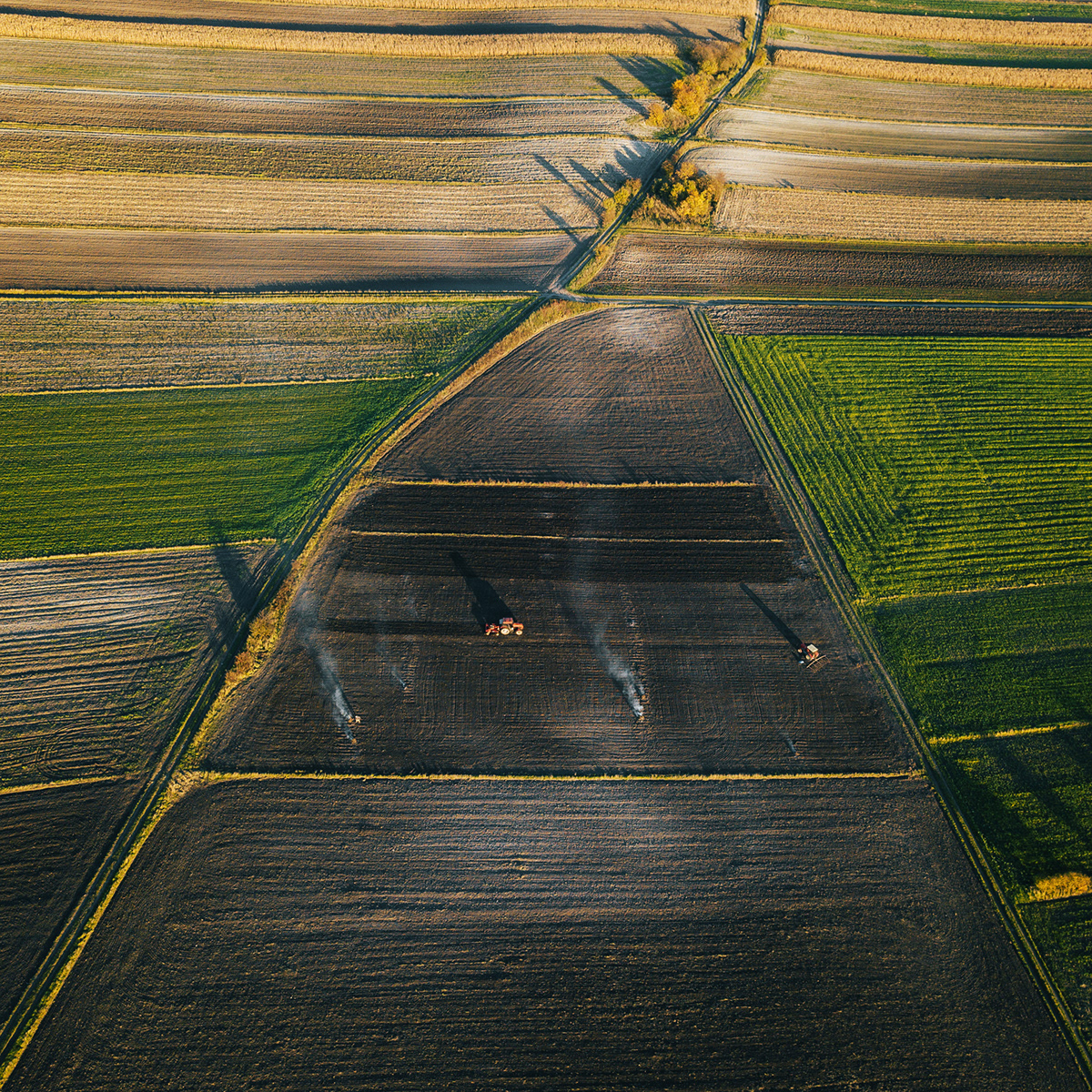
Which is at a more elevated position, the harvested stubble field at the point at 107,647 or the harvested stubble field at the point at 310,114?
the harvested stubble field at the point at 310,114

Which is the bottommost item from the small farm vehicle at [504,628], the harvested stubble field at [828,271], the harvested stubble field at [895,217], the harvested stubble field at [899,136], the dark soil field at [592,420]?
the small farm vehicle at [504,628]

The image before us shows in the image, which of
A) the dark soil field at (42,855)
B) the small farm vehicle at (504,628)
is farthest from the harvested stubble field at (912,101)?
the dark soil field at (42,855)

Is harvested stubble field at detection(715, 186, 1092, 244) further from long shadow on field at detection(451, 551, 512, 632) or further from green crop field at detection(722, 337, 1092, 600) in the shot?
long shadow on field at detection(451, 551, 512, 632)

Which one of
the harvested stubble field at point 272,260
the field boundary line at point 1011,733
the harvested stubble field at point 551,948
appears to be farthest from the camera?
the harvested stubble field at point 272,260

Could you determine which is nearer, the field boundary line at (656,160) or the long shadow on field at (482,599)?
the long shadow on field at (482,599)

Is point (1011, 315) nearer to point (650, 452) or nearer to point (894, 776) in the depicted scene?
point (650, 452)

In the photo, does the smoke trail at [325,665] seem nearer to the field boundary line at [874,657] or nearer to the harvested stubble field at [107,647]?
the harvested stubble field at [107,647]

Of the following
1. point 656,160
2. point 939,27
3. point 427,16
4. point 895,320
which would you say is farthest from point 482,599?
point 939,27
